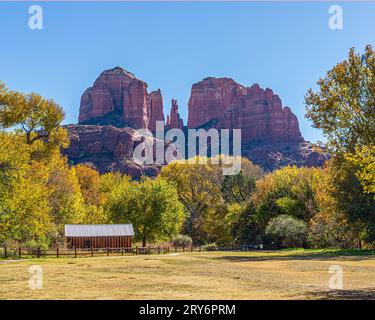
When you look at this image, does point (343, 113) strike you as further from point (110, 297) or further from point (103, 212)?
point (103, 212)

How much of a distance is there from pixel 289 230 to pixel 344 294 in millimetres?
47338

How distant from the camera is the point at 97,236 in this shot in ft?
191

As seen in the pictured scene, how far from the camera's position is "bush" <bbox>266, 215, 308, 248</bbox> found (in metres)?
61.7

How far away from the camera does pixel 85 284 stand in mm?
19094

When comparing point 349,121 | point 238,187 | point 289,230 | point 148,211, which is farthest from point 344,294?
point 238,187

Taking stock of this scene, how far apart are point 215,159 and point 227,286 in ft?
247

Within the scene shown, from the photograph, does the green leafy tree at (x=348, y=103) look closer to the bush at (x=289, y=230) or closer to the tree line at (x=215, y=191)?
Result: the tree line at (x=215, y=191)

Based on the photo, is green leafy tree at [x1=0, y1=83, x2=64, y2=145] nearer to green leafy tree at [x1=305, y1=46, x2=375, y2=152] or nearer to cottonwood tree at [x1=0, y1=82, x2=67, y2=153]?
cottonwood tree at [x1=0, y1=82, x2=67, y2=153]

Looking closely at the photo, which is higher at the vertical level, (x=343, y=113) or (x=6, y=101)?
(x=6, y=101)

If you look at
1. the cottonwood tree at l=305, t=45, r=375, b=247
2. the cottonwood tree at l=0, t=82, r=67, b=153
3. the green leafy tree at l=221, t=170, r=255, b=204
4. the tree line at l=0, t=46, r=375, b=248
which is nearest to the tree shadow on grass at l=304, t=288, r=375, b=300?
the tree line at l=0, t=46, r=375, b=248

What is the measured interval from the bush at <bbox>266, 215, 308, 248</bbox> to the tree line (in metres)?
0.14

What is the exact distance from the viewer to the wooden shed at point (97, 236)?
2259 inches

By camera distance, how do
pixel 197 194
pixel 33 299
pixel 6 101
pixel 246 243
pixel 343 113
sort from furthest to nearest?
1. pixel 197 194
2. pixel 246 243
3. pixel 6 101
4. pixel 343 113
5. pixel 33 299

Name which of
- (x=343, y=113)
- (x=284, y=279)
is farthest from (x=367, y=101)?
(x=284, y=279)
